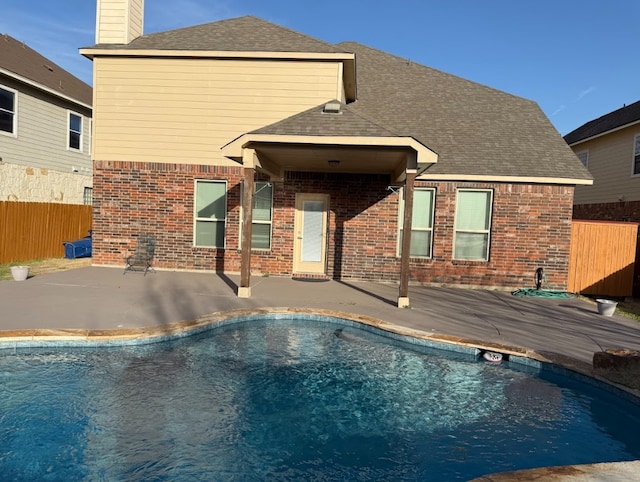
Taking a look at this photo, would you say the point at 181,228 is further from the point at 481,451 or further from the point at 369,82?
the point at 481,451

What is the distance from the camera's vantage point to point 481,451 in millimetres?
4195

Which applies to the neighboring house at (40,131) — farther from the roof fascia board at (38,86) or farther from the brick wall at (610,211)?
the brick wall at (610,211)

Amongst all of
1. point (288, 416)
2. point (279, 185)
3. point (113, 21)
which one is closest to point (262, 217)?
point (279, 185)

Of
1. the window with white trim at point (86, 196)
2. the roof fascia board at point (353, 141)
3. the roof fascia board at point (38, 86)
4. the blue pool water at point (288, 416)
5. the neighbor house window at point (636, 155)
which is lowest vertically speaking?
the blue pool water at point (288, 416)

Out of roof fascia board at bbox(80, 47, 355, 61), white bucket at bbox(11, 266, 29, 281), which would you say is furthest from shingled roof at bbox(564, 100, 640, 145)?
white bucket at bbox(11, 266, 29, 281)

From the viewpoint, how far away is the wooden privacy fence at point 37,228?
13530 mm

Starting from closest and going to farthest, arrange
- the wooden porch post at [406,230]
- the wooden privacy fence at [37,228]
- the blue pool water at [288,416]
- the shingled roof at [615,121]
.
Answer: the blue pool water at [288,416] → the wooden porch post at [406,230] → the wooden privacy fence at [37,228] → the shingled roof at [615,121]

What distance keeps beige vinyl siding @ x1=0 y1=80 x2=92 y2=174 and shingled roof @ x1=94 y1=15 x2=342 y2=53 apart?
18.3 feet

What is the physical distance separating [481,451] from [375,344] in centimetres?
313

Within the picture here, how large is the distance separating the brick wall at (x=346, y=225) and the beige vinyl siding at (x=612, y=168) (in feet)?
21.3

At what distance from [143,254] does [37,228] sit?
503 cm

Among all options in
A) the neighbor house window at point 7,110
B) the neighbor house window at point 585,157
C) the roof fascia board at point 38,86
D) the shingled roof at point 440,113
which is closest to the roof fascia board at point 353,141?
the shingled roof at point 440,113

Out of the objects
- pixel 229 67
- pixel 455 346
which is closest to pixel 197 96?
pixel 229 67

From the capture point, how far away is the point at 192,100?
12.1 meters
